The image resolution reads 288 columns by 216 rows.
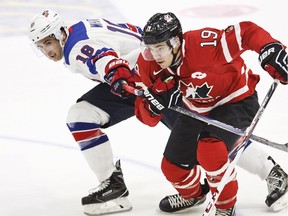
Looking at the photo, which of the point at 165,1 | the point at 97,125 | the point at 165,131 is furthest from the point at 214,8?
the point at 97,125

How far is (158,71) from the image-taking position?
9.42ft

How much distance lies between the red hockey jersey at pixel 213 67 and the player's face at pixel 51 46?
0.51m

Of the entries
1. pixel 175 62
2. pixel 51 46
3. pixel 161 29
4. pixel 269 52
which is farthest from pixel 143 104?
pixel 51 46

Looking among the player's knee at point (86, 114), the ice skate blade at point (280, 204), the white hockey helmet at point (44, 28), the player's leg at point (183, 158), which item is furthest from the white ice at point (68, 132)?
the white hockey helmet at point (44, 28)

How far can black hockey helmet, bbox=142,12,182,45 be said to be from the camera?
107 inches

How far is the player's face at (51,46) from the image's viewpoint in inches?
128

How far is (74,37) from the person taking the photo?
3.25 m

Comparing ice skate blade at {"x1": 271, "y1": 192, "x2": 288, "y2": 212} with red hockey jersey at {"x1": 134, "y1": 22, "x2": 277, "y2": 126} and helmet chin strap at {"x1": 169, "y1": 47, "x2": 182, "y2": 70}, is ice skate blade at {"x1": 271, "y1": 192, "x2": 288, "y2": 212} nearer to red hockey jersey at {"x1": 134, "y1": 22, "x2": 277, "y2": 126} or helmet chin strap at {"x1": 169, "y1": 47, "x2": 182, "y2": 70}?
red hockey jersey at {"x1": 134, "y1": 22, "x2": 277, "y2": 126}

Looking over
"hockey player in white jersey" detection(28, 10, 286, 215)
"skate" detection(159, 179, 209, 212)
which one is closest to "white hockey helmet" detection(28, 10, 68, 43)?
"hockey player in white jersey" detection(28, 10, 286, 215)

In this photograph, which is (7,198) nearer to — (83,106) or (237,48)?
(83,106)

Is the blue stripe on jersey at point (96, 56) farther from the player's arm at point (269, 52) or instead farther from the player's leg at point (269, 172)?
the player's arm at point (269, 52)

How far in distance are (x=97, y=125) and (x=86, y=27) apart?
44cm

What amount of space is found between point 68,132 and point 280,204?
61.7 inches

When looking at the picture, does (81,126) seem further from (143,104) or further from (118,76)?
(143,104)
